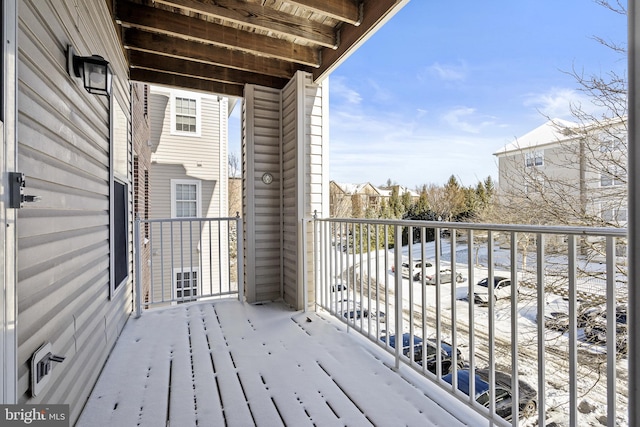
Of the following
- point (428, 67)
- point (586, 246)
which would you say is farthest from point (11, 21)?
point (428, 67)

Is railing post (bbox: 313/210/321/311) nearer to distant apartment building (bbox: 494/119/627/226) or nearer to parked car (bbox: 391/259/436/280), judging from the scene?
parked car (bbox: 391/259/436/280)

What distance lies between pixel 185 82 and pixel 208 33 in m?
1.12

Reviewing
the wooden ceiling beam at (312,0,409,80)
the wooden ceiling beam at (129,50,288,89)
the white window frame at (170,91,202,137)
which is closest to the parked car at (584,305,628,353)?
the wooden ceiling beam at (312,0,409,80)

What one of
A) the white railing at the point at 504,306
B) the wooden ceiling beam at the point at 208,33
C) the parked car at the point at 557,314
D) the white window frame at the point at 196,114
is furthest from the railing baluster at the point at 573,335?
the white window frame at the point at 196,114

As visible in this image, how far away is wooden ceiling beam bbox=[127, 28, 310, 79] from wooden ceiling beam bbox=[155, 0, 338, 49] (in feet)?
2.41

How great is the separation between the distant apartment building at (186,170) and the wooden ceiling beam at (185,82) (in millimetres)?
4808

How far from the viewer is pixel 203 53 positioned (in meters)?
3.37

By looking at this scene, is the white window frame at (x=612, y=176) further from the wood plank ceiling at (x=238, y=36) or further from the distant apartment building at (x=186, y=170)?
the distant apartment building at (x=186, y=170)

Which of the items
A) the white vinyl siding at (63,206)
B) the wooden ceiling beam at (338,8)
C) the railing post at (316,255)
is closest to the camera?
the white vinyl siding at (63,206)

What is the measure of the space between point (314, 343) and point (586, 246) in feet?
11.8

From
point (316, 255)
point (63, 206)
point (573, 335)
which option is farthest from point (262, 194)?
point (573, 335)

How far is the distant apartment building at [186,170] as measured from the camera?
8461 mm

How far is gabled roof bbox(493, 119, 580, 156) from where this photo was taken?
527 centimetres

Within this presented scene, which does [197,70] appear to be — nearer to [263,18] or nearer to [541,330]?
[263,18]
